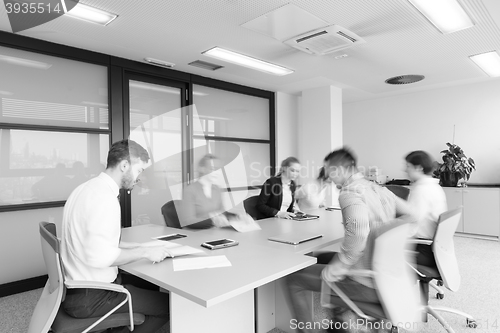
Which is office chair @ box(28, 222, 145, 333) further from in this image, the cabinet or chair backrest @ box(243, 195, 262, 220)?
the cabinet

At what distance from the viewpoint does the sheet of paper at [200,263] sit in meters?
1.94

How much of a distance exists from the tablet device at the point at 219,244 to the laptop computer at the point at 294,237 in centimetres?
33

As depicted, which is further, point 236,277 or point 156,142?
point 156,142

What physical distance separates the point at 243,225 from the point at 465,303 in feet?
→ 7.65

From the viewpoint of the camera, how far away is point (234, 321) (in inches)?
91.8

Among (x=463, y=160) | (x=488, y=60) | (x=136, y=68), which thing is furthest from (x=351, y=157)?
(x=463, y=160)

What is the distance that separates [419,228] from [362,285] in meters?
1.21

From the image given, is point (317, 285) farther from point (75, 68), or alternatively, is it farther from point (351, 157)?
point (75, 68)

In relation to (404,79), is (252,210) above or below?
below

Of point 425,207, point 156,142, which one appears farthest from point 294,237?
point 156,142

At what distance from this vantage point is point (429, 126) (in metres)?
6.94

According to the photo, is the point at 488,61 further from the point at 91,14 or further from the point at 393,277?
the point at 91,14

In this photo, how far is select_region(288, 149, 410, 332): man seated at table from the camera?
2.00 meters

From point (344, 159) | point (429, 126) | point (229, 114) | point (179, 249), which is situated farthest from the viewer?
point (429, 126)
